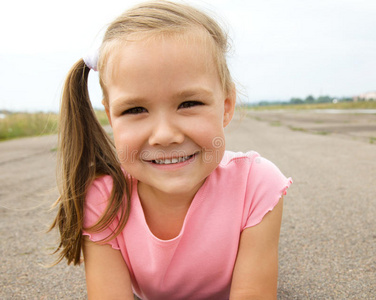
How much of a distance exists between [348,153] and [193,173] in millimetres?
4969

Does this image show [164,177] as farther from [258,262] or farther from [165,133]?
[258,262]

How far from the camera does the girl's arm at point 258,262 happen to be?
1.44 meters

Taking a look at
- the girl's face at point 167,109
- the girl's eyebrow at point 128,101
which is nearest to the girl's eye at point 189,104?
the girl's face at point 167,109

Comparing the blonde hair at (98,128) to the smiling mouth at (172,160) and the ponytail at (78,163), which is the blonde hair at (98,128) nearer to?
the ponytail at (78,163)

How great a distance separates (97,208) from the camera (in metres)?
1.53

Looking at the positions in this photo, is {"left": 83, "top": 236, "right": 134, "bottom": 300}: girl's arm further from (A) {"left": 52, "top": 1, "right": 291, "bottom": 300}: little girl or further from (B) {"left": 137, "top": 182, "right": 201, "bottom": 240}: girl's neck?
(B) {"left": 137, "top": 182, "right": 201, "bottom": 240}: girl's neck

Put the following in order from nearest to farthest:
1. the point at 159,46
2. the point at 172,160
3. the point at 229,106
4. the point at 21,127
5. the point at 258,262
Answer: the point at 159,46
the point at 172,160
the point at 258,262
the point at 229,106
the point at 21,127

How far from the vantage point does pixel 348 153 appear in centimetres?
571

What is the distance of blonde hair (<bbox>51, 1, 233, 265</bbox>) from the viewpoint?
135 cm

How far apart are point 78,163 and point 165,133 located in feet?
1.71

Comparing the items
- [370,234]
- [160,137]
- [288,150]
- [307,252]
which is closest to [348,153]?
[288,150]

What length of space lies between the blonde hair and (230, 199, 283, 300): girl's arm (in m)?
0.49

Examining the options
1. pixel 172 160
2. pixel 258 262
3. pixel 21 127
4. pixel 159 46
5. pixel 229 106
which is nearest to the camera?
pixel 159 46

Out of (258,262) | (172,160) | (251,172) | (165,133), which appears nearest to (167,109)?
(165,133)
